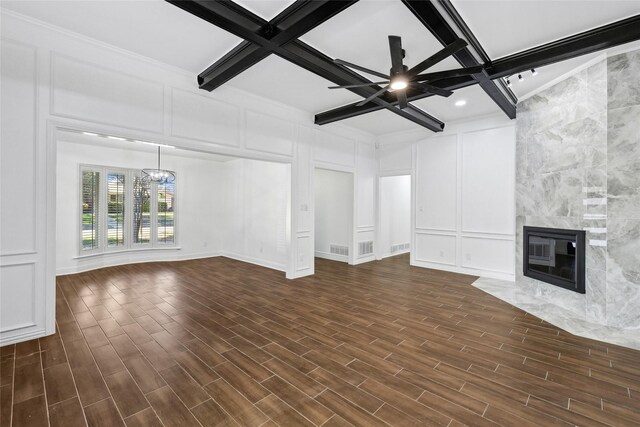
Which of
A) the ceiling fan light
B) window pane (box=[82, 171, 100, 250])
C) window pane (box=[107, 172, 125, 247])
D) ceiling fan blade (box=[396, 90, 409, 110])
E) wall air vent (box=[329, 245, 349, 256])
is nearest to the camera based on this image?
the ceiling fan light

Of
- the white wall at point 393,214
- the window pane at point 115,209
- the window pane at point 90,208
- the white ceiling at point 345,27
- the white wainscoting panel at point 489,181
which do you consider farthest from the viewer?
the white wall at point 393,214

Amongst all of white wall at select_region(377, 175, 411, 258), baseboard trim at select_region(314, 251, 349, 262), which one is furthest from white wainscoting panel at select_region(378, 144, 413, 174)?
baseboard trim at select_region(314, 251, 349, 262)

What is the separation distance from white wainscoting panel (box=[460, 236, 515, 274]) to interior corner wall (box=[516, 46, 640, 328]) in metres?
1.04

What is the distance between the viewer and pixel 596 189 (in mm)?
3588

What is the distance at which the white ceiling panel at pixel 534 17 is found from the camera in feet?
8.41

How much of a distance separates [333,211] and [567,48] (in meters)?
5.52

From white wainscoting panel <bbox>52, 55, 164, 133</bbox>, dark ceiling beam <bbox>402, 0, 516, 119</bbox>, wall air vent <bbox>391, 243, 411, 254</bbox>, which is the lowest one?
wall air vent <bbox>391, 243, 411, 254</bbox>

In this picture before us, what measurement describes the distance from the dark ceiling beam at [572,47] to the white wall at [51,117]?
3.83 m

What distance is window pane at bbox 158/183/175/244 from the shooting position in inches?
287

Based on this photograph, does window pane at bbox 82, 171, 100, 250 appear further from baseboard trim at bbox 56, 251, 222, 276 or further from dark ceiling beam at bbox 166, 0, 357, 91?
dark ceiling beam at bbox 166, 0, 357, 91

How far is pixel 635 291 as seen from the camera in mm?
3264

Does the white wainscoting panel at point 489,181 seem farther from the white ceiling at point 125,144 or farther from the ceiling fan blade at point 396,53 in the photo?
the white ceiling at point 125,144

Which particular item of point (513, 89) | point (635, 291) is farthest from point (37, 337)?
point (513, 89)

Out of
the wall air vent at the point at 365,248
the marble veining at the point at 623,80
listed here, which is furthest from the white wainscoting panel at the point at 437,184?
the marble veining at the point at 623,80
